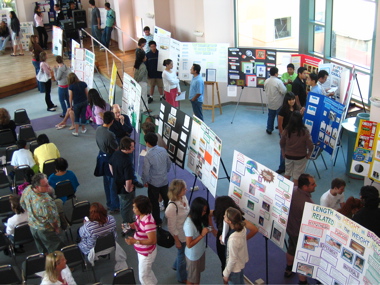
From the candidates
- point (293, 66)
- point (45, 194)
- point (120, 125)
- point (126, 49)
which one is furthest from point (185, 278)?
point (126, 49)

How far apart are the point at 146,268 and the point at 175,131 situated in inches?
96.1

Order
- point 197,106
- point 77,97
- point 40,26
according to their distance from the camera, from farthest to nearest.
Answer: point 40,26 < point 77,97 < point 197,106

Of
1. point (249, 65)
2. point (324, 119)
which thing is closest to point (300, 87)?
point (324, 119)

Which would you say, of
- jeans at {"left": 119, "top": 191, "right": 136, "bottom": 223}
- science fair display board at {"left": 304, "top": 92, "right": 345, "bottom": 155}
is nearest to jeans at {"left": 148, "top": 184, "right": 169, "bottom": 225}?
jeans at {"left": 119, "top": 191, "right": 136, "bottom": 223}

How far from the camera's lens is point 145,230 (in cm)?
538

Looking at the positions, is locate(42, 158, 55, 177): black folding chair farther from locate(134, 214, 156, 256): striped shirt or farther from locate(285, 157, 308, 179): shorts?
locate(285, 157, 308, 179): shorts

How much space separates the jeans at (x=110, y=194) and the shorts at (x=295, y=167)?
263 centimetres

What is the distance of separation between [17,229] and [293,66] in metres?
5.98

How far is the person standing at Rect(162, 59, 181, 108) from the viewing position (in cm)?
1047

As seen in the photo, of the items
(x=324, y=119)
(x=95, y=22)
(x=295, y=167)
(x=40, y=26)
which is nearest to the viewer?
(x=295, y=167)

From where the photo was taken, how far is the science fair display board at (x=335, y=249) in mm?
4520

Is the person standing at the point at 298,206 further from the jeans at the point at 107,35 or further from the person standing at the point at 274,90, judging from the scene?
the jeans at the point at 107,35

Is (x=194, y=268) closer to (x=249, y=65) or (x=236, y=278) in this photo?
(x=236, y=278)

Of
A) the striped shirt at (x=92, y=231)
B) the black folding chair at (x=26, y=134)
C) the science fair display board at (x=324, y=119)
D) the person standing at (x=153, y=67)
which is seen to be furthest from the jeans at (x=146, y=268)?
the person standing at (x=153, y=67)
